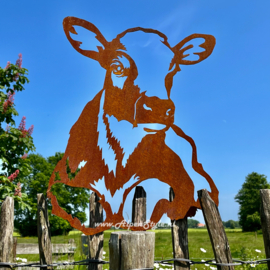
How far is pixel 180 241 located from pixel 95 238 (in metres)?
0.84

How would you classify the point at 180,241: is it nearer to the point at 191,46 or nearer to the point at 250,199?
the point at 191,46

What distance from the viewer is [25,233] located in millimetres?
17891

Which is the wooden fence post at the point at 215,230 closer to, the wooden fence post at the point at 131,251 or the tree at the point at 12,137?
the wooden fence post at the point at 131,251

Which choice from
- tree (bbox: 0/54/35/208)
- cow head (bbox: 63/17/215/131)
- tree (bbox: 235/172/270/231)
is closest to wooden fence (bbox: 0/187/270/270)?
cow head (bbox: 63/17/215/131)

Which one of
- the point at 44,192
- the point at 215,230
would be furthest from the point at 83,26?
the point at 44,192

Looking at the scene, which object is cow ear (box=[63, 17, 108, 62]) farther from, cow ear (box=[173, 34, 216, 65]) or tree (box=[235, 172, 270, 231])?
tree (box=[235, 172, 270, 231])

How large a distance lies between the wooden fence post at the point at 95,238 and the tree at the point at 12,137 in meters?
2.64

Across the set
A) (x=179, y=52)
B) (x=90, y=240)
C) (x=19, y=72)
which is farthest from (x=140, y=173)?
(x=19, y=72)

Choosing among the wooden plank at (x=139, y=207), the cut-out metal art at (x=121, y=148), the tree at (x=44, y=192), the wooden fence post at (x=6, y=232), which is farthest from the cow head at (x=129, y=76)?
the tree at (x=44, y=192)

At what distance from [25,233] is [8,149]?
15164mm

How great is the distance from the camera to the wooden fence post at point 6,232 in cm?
221

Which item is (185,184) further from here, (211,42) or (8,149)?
(8,149)

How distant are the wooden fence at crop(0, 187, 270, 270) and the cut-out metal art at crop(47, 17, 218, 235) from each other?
0.44 feet

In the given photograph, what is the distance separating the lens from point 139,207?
2.55 meters
